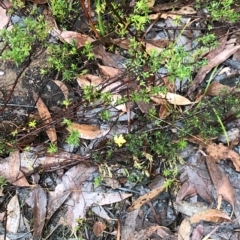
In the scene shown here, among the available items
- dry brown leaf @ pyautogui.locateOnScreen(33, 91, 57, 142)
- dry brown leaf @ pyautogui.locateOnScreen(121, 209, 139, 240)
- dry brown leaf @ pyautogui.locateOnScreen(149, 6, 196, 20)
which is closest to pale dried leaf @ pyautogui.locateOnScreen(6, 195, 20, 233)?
dry brown leaf @ pyautogui.locateOnScreen(33, 91, 57, 142)

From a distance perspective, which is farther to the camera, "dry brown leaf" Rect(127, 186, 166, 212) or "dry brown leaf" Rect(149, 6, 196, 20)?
"dry brown leaf" Rect(149, 6, 196, 20)

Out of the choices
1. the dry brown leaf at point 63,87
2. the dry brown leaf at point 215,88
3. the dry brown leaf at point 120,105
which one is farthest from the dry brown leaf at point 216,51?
the dry brown leaf at point 63,87

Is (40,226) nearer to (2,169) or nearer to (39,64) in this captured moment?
(2,169)

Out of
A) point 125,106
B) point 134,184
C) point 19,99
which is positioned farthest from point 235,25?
point 19,99

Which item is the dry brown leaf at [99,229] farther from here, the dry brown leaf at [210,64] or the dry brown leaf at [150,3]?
the dry brown leaf at [150,3]

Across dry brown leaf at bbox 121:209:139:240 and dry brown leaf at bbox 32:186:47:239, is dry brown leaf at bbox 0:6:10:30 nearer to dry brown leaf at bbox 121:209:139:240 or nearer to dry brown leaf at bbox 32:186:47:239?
dry brown leaf at bbox 32:186:47:239

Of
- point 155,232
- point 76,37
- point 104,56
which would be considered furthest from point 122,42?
point 155,232
